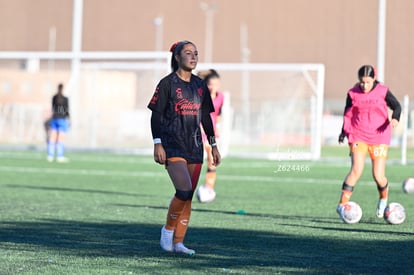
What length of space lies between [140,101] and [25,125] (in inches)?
387

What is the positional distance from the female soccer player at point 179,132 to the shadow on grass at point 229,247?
383 millimetres

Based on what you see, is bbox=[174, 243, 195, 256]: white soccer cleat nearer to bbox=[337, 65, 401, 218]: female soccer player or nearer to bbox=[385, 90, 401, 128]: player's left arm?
bbox=[337, 65, 401, 218]: female soccer player

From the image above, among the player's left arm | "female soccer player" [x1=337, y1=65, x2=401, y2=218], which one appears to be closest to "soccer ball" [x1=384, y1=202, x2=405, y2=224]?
"female soccer player" [x1=337, y1=65, x2=401, y2=218]

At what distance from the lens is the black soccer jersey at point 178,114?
31.0 ft

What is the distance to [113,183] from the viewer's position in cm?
2141

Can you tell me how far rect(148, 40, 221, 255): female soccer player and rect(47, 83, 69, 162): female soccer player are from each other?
21521 millimetres

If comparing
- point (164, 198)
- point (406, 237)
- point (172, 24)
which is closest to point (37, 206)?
point (164, 198)

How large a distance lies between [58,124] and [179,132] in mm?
22233

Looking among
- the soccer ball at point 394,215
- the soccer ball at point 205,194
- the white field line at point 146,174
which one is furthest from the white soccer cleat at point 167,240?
the white field line at point 146,174

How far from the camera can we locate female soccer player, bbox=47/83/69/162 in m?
30.8

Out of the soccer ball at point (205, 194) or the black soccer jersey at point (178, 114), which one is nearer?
the black soccer jersey at point (178, 114)

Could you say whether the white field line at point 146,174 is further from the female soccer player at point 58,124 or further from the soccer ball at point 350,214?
the soccer ball at point 350,214

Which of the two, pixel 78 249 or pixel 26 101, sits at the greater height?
pixel 26 101

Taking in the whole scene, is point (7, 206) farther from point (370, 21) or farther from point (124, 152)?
point (370, 21)
